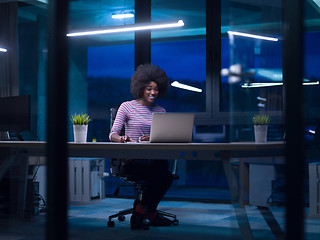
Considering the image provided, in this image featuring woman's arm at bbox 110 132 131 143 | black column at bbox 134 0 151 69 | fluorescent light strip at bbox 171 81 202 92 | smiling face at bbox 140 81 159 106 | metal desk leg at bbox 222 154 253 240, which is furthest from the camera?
fluorescent light strip at bbox 171 81 202 92

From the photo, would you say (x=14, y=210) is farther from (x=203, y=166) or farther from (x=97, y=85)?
(x=203, y=166)

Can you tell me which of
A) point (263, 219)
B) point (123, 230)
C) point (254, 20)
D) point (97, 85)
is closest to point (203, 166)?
point (97, 85)

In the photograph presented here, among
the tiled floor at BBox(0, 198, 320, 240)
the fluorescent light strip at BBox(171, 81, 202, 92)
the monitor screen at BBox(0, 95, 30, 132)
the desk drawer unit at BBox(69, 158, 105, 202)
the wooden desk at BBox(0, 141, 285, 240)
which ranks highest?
the fluorescent light strip at BBox(171, 81, 202, 92)

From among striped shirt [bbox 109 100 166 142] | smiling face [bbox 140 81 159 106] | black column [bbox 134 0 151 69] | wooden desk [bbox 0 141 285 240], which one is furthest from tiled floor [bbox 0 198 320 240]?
black column [bbox 134 0 151 69]

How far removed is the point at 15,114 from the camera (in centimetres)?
396

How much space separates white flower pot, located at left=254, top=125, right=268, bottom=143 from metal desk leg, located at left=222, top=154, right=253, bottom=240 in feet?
1.16

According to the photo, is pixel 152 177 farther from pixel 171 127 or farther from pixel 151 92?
pixel 171 127

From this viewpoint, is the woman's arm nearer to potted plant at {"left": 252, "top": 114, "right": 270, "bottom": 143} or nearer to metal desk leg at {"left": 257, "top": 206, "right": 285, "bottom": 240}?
potted plant at {"left": 252, "top": 114, "right": 270, "bottom": 143}

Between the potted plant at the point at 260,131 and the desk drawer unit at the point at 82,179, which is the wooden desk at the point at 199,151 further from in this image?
the desk drawer unit at the point at 82,179

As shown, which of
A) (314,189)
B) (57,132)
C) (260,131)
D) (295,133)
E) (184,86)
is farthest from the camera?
(184,86)

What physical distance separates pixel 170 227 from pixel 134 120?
0.98 m

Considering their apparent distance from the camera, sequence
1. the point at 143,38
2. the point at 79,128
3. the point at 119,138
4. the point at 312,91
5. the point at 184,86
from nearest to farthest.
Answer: the point at 79,128
the point at 119,138
the point at 143,38
the point at 312,91
the point at 184,86

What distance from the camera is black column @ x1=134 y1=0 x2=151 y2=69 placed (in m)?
5.71

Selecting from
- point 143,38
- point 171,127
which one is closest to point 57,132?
point 171,127
